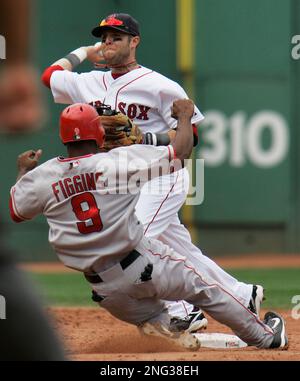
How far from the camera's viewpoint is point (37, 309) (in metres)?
1.56

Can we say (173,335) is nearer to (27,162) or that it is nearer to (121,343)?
(121,343)

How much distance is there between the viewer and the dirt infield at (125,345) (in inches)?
194

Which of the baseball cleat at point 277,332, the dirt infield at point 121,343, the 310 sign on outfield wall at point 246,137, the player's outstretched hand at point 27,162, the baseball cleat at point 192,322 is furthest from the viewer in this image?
the 310 sign on outfield wall at point 246,137

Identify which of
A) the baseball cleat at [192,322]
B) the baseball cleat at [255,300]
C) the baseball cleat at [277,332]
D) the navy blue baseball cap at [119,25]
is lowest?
the baseball cleat at [192,322]

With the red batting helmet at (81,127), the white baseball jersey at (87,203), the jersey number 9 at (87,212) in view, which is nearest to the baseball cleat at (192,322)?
the white baseball jersey at (87,203)

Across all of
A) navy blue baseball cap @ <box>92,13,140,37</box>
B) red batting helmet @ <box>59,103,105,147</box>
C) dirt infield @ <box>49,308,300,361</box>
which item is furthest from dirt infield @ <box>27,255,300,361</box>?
navy blue baseball cap @ <box>92,13,140,37</box>

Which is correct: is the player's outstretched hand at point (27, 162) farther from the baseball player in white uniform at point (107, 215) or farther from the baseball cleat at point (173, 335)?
the baseball cleat at point (173, 335)

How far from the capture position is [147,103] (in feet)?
18.9

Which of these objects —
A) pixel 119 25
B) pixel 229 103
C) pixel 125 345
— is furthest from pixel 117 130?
pixel 229 103

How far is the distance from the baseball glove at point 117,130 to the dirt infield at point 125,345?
3.53 feet

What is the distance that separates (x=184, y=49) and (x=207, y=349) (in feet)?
25.1

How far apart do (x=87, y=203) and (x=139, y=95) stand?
4.21ft

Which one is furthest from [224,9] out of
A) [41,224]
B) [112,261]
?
[112,261]

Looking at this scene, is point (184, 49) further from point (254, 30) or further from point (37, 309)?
point (37, 309)
